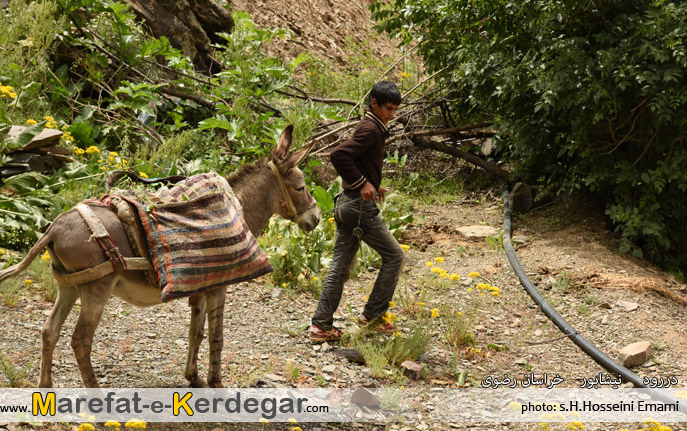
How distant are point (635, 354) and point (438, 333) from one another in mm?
1661

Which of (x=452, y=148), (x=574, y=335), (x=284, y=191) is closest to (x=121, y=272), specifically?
(x=284, y=191)

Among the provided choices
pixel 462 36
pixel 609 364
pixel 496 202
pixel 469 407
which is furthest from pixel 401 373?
pixel 462 36

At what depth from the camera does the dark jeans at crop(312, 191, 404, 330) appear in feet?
16.5

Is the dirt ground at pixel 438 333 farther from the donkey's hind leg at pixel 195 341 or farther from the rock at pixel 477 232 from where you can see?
the rock at pixel 477 232

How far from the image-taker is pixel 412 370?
4.71 metres

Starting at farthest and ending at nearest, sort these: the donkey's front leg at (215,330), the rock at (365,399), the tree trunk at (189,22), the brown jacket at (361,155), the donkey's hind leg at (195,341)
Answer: the tree trunk at (189,22) < the brown jacket at (361,155) < the rock at (365,399) < the donkey's hind leg at (195,341) < the donkey's front leg at (215,330)

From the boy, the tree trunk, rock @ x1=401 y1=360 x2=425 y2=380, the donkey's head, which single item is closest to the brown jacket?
the boy

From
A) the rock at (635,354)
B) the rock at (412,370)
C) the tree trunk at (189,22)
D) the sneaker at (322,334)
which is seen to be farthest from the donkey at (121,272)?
the tree trunk at (189,22)

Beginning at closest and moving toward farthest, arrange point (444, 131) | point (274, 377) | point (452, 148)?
1. point (274, 377)
2. point (444, 131)
3. point (452, 148)

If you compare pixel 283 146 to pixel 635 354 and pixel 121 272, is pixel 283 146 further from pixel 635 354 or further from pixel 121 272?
pixel 635 354

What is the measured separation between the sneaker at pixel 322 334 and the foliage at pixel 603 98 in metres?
3.80

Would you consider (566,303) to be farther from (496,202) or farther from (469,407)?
(496,202)

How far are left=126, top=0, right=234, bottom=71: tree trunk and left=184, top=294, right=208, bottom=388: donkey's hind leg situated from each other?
694cm

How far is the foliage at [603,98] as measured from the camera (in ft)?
21.4
